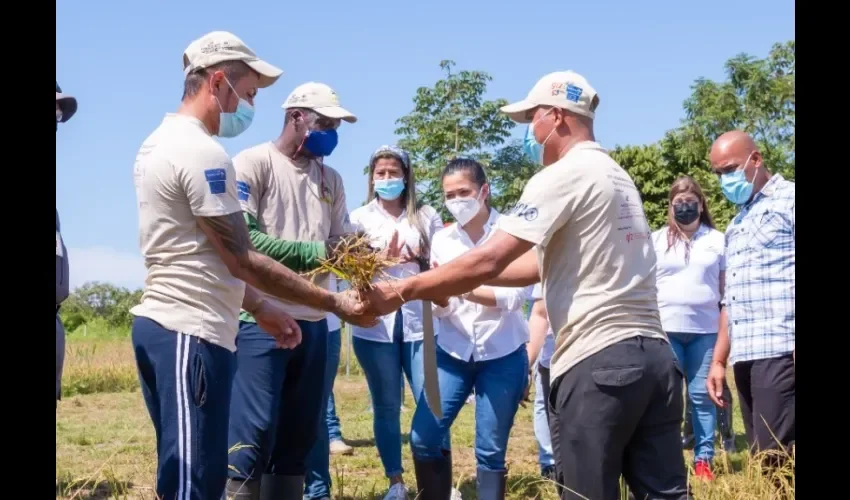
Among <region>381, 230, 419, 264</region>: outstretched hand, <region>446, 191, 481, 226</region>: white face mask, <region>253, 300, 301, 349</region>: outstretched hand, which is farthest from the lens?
<region>446, 191, 481, 226</region>: white face mask

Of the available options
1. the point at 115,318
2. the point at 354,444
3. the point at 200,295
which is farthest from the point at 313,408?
the point at 115,318

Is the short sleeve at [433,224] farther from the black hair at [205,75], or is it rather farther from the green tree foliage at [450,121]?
the green tree foliage at [450,121]

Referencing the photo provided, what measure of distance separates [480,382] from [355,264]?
1.50 metres

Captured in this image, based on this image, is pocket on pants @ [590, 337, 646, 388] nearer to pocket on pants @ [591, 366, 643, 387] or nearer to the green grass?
pocket on pants @ [591, 366, 643, 387]

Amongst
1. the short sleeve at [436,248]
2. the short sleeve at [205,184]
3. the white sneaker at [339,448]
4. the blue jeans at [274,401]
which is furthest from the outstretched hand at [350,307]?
the white sneaker at [339,448]

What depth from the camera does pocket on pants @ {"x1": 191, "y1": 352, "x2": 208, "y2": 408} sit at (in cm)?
382

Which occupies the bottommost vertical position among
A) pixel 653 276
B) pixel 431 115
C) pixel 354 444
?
pixel 354 444

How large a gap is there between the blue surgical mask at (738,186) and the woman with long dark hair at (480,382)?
135 cm

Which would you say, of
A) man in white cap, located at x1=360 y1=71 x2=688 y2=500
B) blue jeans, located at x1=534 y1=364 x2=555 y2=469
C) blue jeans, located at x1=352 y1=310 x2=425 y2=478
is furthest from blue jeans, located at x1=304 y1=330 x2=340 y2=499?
man in white cap, located at x1=360 y1=71 x2=688 y2=500

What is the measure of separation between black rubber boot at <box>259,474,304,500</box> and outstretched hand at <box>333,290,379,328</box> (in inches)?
32.8

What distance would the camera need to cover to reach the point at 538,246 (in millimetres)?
4195

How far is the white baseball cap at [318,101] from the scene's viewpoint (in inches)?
→ 207
